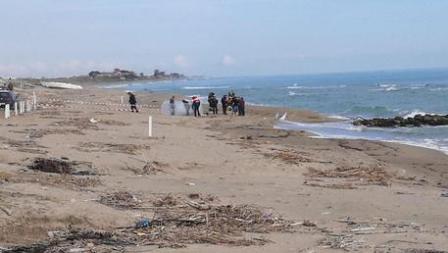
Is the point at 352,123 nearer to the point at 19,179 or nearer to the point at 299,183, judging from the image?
the point at 299,183

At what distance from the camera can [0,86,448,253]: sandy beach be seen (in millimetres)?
8422

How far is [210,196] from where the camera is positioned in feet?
39.3

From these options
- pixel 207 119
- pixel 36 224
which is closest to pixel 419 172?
pixel 36 224

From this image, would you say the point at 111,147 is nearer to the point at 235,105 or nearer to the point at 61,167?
the point at 61,167

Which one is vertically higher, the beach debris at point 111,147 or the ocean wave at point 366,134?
the beach debris at point 111,147

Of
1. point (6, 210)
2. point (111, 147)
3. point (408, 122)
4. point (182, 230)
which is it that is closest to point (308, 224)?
point (182, 230)

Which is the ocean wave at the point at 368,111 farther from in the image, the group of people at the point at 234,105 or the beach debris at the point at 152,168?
the beach debris at the point at 152,168

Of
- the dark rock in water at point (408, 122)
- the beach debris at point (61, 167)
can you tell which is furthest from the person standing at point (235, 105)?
the beach debris at point (61, 167)

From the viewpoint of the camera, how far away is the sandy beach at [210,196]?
27.6ft

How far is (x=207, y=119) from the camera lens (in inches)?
1359

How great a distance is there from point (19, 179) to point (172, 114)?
2659 centimetres

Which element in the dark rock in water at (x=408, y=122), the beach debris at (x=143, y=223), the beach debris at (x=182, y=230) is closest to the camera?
the beach debris at (x=182, y=230)

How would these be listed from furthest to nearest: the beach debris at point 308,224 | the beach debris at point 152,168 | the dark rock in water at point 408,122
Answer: the dark rock in water at point 408,122 → the beach debris at point 152,168 → the beach debris at point 308,224

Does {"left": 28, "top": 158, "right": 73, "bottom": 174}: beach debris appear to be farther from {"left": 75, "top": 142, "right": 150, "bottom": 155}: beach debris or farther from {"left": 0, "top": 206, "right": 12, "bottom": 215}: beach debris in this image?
{"left": 0, "top": 206, "right": 12, "bottom": 215}: beach debris
